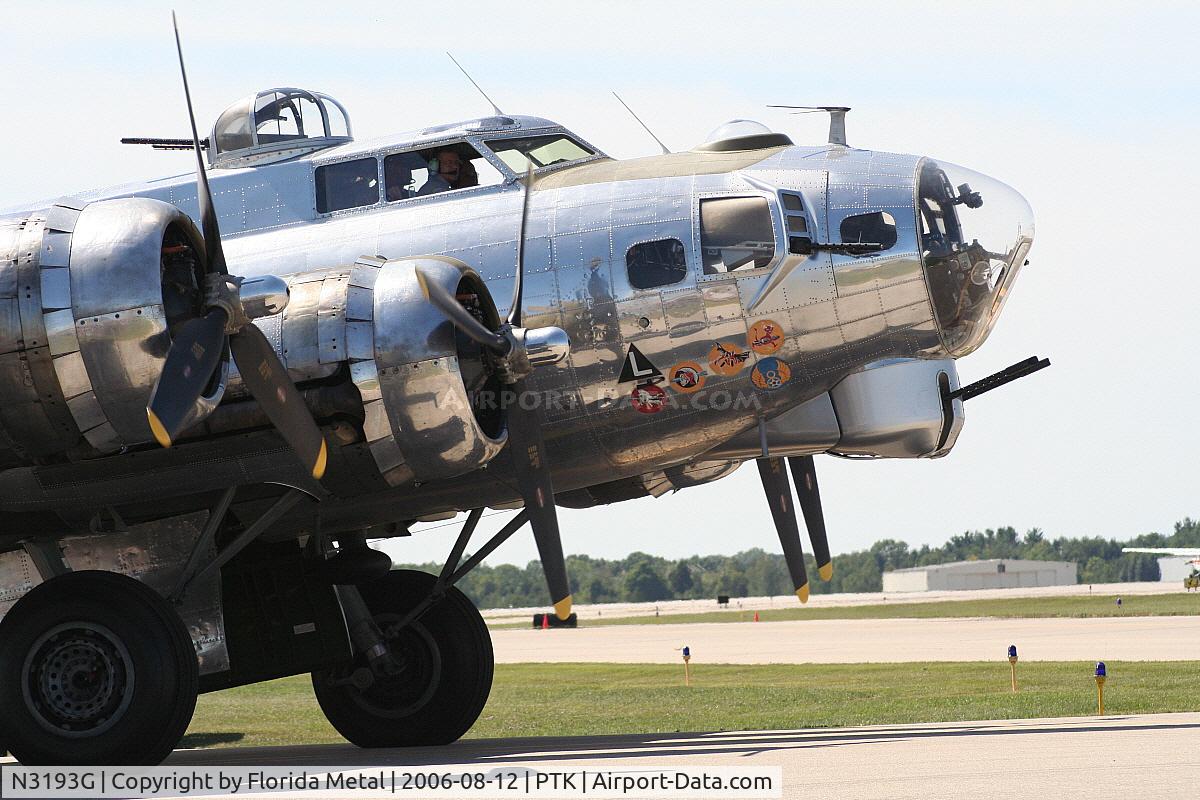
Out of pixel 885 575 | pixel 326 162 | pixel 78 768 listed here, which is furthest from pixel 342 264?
pixel 885 575

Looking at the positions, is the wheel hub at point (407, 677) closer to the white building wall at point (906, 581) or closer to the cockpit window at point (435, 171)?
the cockpit window at point (435, 171)

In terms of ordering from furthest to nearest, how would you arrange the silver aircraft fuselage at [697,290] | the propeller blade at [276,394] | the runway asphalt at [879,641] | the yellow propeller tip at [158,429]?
the runway asphalt at [879,641]
the silver aircraft fuselage at [697,290]
the propeller blade at [276,394]
the yellow propeller tip at [158,429]

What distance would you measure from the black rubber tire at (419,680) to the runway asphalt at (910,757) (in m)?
0.34

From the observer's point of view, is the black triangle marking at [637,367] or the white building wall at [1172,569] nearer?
the black triangle marking at [637,367]

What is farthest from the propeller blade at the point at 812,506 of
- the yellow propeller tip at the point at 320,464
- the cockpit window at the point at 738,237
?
the yellow propeller tip at the point at 320,464

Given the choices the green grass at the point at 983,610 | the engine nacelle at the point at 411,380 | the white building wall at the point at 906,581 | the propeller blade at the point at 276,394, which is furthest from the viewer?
the white building wall at the point at 906,581

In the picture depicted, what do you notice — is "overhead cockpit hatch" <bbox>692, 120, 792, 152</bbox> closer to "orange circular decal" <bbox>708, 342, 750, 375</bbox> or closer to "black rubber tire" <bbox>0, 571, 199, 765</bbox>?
"orange circular decal" <bbox>708, 342, 750, 375</bbox>

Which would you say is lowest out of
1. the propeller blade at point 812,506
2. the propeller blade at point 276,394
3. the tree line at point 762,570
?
the tree line at point 762,570

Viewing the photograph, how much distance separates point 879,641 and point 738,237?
120ft

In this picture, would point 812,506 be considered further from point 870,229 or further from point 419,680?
point 419,680

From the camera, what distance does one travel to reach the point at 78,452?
13.0 m

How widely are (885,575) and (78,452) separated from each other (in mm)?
132383

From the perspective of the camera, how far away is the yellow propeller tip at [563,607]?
14.0 metres

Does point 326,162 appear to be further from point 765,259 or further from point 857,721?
point 857,721
